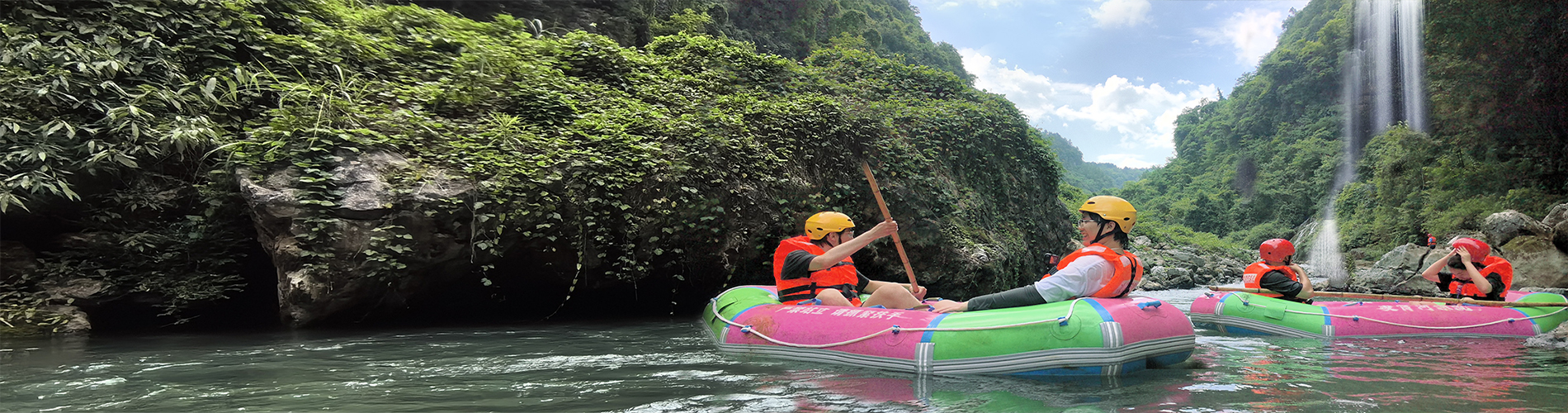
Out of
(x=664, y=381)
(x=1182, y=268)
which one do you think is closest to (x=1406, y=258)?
(x=1182, y=268)

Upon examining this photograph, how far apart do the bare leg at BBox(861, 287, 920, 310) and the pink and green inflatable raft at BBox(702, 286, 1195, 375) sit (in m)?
0.65

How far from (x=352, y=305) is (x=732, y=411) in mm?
5289

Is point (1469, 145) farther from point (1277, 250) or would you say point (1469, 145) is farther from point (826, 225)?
point (826, 225)

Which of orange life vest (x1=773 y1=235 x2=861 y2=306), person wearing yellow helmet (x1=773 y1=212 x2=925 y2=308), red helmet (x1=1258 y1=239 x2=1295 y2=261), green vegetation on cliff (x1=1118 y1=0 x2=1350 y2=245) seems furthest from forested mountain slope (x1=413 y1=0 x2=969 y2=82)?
green vegetation on cliff (x1=1118 y1=0 x2=1350 y2=245)

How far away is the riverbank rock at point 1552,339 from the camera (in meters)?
5.62

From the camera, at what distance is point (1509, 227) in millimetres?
12172

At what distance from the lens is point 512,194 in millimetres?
6934

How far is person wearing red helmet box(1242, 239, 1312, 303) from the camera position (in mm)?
7434

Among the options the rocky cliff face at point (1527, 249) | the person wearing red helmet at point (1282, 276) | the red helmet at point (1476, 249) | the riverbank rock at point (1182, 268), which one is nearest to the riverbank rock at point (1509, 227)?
the rocky cliff face at point (1527, 249)

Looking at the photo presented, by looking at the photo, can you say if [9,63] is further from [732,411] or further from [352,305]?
[732,411]

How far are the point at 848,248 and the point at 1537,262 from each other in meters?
13.1

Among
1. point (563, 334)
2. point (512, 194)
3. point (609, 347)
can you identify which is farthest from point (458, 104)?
point (609, 347)

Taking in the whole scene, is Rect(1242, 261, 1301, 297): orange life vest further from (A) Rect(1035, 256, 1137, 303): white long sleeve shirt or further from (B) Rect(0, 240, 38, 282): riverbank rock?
(B) Rect(0, 240, 38, 282): riverbank rock

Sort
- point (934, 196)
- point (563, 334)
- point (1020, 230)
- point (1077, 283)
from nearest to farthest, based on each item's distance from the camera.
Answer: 1. point (1077, 283)
2. point (563, 334)
3. point (934, 196)
4. point (1020, 230)
